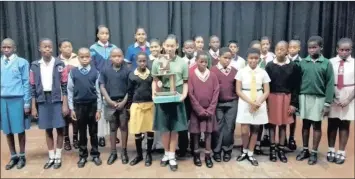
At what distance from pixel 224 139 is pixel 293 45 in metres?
1.22

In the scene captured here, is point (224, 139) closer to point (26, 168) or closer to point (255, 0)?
point (26, 168)

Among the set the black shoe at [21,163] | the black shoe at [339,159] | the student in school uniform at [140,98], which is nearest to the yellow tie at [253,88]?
the student in school uniform at [140,98]

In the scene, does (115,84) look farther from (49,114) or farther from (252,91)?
(252,91)

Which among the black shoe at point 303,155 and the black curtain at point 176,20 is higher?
the black curtain at point 176,20

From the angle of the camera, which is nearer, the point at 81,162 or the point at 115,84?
the point at 115,84

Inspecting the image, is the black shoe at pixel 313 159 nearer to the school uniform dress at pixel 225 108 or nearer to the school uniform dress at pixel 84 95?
the school uniform dress at pixel 225 108

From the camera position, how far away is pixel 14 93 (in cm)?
331

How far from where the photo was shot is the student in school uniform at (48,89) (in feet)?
10.9

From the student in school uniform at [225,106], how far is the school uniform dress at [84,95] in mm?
1171

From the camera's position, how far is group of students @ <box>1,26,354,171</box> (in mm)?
3344

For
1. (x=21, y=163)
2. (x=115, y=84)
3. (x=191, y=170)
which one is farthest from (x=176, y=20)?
(x=21, y=163)

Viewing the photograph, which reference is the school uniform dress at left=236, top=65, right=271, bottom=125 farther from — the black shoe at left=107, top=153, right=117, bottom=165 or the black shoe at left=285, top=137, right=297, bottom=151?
the black shoe at left=107, top=153, right=117, bottom=165

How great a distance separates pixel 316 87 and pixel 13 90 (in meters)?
2.85

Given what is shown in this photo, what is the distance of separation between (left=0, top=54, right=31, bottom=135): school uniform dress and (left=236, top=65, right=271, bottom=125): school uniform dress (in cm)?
202
